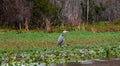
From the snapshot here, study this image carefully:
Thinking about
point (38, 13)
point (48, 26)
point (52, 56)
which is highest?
point (38, 13)

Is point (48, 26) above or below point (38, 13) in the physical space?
below

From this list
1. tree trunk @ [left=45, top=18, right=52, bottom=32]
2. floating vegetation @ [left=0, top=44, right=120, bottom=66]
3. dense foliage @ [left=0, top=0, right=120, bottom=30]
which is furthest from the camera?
dense foliage @ [left=0, top=0, right=120, bottom=30]

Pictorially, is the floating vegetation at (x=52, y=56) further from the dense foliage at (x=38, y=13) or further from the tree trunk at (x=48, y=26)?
the dense foliage at (x=38, y=13)

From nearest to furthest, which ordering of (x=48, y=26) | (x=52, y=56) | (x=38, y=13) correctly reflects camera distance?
(x=52, y=56) → (x=48, y=26) → (x=38, y=13)

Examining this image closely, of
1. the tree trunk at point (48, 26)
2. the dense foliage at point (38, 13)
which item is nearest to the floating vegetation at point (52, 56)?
the tree trunk at point (48, 26)

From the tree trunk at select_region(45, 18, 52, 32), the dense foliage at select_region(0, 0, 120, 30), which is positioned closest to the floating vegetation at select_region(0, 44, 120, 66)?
the tree trunk at select_region(45, 18, 52, 32)

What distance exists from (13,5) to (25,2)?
3.73 ft

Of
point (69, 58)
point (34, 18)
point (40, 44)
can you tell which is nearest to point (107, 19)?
point (34, 18)

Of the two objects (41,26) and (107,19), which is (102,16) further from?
(41,26)

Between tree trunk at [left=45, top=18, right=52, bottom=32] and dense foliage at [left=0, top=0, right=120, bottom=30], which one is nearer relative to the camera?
tree trunk at [left=45, top=18, right=52, bottom=32]

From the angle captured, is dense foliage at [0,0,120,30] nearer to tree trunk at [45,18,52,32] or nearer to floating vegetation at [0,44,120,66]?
tree trunk at [45,18,52,32]

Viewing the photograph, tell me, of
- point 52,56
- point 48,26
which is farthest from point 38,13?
point 52,56

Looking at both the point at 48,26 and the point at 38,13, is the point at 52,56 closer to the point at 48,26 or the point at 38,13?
the point at 48,26

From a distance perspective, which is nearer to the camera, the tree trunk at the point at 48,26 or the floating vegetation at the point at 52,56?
the floating vegetation at the point at 52,56
